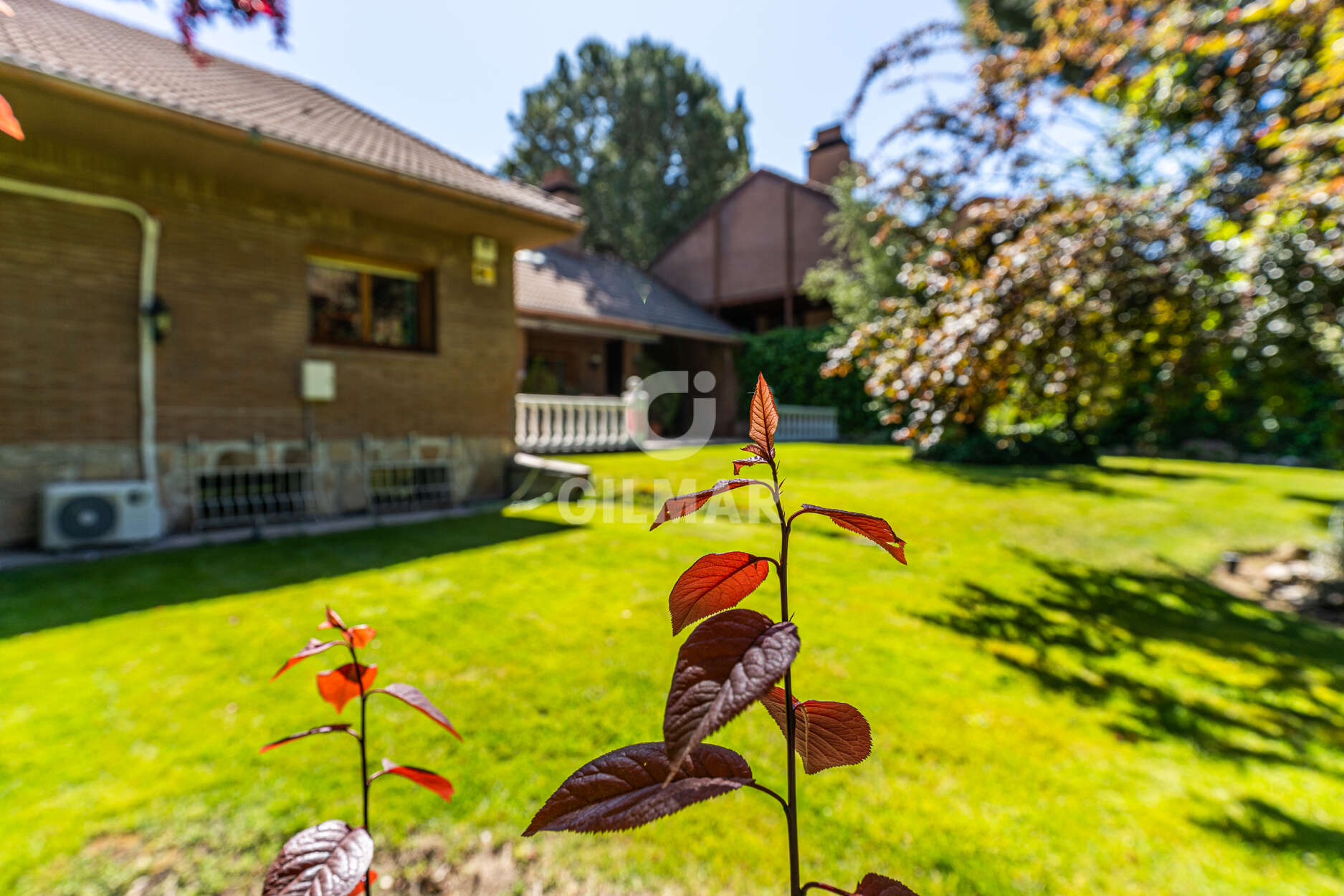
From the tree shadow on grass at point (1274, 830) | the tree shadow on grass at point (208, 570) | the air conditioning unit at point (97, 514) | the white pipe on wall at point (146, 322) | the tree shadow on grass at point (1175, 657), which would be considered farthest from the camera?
the white pipe on wall at point (146, 322)

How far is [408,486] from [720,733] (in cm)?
673

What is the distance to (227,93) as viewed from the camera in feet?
17.7

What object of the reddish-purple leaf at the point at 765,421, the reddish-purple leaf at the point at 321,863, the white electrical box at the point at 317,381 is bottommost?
the reddish-purple leaf at the point at 321,863

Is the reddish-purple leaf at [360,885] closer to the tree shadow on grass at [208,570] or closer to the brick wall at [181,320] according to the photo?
the tree shadow on grass at [208,570]

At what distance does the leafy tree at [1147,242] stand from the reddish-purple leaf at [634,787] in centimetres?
363

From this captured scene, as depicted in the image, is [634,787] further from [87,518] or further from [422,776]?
[87,518]

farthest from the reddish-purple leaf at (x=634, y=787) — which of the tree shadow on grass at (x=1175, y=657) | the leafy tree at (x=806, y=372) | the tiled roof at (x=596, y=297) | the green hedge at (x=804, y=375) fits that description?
the leafy tree at (x=806, y=372)

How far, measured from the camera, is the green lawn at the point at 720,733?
1656mm

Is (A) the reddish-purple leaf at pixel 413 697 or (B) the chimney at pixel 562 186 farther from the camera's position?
(B) the chimney at pixel 562 186

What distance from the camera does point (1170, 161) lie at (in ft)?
17.5

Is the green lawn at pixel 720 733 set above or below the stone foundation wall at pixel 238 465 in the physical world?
below

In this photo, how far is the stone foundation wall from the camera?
14.9 feet

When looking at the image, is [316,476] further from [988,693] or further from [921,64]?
[921,64]

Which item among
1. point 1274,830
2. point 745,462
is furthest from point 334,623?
point 1274,830
